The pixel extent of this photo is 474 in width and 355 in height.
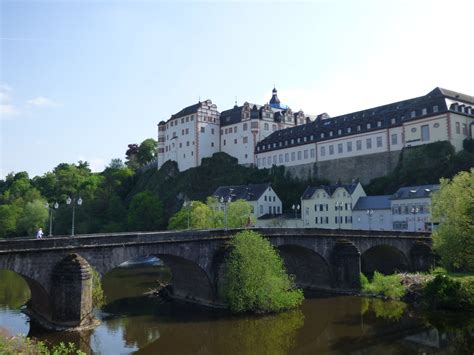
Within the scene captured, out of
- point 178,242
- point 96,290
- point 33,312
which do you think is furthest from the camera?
point 178,242

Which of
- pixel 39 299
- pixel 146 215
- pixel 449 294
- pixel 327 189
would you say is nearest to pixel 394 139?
pixel 327 189

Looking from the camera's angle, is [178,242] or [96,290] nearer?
[96,290]

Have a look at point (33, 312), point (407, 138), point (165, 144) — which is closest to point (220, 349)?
point (33, 312)

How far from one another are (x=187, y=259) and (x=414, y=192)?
132ft

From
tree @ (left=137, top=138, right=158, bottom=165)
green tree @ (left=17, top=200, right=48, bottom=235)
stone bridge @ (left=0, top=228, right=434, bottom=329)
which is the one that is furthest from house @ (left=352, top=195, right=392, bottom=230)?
tree @ (left=137, top=138, right=158, bottom=165)

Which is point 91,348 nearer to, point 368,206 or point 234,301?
point 234,301

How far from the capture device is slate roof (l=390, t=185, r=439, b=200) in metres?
61.2

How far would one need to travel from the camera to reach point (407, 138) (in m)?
72.0

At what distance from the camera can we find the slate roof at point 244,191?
265 ft

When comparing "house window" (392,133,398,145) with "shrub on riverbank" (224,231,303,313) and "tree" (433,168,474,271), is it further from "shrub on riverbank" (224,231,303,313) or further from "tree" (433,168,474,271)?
"shrub on riverbank" (224,231,303,313)

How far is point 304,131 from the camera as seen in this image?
301 ft

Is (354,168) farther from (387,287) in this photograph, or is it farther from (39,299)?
(39,299)

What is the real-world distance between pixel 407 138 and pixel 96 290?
57307mm

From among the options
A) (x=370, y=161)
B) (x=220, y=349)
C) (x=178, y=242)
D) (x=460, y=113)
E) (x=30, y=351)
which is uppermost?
(x=460, y=113)
